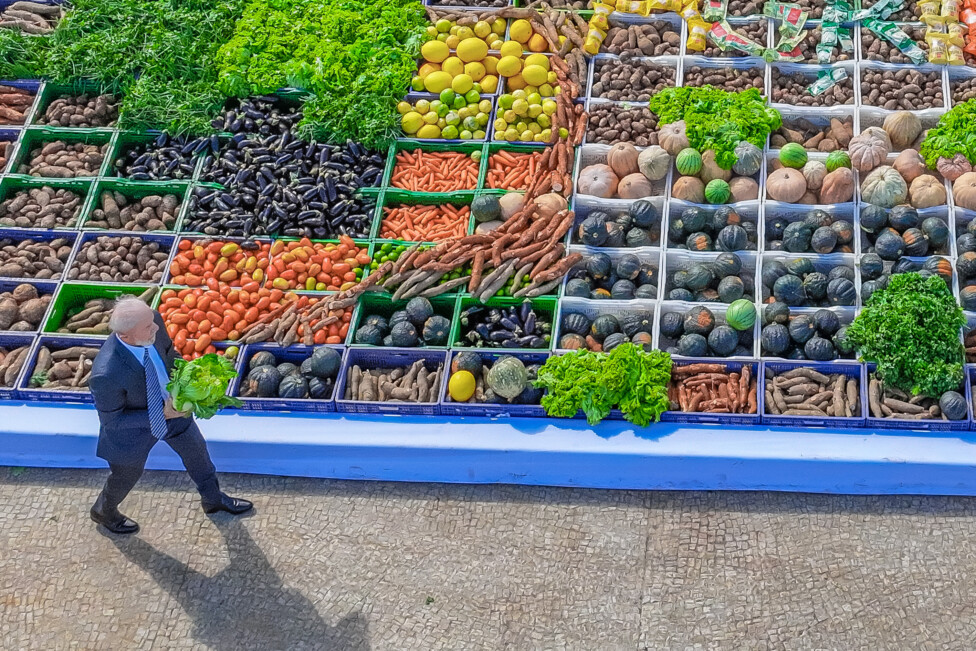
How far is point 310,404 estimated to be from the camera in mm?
7125

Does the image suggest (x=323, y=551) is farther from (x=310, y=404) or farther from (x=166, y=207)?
(x=166, y=207)

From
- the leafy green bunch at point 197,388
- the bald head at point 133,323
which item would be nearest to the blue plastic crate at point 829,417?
the leafy green bunch at point 197,388

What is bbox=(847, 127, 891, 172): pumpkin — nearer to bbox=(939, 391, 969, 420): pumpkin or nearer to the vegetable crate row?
the vegetable crate row

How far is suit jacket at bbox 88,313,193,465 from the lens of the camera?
5.53 m

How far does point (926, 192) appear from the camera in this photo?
779 centimetres

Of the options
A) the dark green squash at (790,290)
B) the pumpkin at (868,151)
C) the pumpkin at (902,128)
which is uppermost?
the pumpkin at (902,128)

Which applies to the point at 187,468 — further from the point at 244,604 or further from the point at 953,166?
the point at 953,166

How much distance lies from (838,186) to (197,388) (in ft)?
17.4

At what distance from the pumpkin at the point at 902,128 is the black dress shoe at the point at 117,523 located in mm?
6941

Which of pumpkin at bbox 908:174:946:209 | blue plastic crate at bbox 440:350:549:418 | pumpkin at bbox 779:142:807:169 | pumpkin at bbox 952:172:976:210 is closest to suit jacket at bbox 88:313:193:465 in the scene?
blue plastic crate at bbox 440:350:549:418

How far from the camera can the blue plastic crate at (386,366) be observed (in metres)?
7.08

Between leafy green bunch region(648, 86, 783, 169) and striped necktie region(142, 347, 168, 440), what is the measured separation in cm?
494

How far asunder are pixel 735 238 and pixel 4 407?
5.86 m

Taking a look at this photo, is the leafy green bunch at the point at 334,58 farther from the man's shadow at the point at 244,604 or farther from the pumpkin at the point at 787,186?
the man's shadow at the point at 244,604
